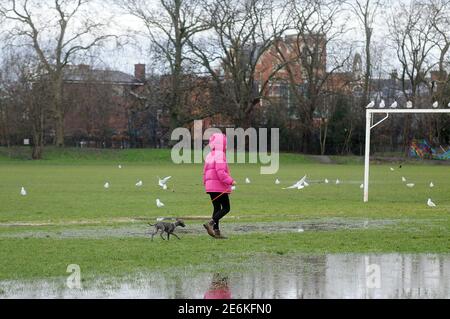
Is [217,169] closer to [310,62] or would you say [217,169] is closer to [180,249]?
[180,249]

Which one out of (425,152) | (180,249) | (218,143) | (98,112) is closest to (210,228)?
(180,249)

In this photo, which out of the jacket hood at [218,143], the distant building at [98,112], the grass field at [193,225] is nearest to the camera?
the grass field at [193,225]

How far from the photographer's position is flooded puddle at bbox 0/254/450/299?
9953 millimetres

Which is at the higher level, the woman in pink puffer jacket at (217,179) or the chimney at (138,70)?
the chimney at (138,70)

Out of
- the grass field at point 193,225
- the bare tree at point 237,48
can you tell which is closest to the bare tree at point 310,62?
the bare tree at point 237,48

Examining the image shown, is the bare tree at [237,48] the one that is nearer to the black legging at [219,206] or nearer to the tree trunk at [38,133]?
the tree trunk at [38,133]

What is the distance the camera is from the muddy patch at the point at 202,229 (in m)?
16.4

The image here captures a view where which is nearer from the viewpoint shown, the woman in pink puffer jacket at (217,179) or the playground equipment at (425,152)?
the woman in pink puffer jacket at (217,179)

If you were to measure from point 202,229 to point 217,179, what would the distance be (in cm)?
250

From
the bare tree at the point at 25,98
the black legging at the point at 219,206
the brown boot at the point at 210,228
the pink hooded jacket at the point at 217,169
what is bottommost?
the brown boot at the point at 210,228

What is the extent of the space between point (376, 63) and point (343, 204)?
59455 millimetres

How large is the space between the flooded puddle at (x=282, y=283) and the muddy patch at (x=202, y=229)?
15.2ft

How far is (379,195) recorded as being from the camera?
30062 mm
